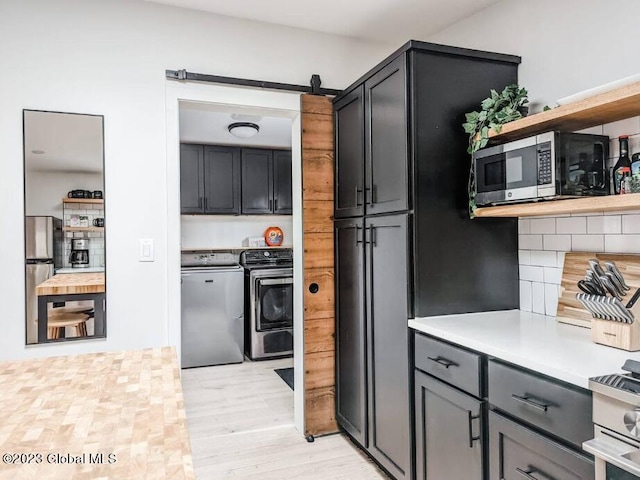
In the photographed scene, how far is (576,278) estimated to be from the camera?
1927 mm

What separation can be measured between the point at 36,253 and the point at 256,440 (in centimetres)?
173

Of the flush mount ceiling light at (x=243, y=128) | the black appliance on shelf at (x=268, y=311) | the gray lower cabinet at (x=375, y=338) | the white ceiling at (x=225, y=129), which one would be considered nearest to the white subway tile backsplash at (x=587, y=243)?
the gray lower cabinet at (x=375, y=338)

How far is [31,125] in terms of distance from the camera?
2.29 meters

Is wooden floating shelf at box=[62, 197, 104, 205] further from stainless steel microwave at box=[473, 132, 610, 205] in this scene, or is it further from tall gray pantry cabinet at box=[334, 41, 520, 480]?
stainless steel microwave at box=[473, 132, 610, 205]

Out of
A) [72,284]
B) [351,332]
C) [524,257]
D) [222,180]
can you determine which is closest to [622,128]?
[524,257]

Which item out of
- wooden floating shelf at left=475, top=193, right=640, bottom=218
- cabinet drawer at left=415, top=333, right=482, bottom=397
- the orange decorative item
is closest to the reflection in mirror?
cabinet drawer at left=415, top=333, right=482, bottom=397

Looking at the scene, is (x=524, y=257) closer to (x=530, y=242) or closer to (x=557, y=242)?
(x=530, y=242)

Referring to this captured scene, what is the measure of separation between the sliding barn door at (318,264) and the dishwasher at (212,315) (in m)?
1.94

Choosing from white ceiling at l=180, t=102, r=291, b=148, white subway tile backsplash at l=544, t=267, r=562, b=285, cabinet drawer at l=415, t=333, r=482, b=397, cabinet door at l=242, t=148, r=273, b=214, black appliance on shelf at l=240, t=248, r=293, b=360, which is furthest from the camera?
cabinet door at l=242, t=148, r=273, b=214

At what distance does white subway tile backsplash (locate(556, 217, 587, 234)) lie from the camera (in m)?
1.94

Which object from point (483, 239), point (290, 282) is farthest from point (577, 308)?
point (290, 282)

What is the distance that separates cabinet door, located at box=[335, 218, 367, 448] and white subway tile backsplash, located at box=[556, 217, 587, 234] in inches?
39.1

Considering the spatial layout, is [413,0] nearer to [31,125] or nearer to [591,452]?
[31,125]

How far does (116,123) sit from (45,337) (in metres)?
1.20
